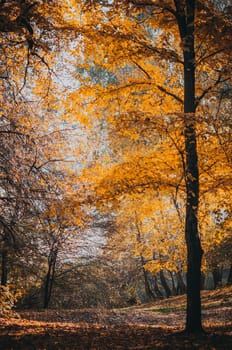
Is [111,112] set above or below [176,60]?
below

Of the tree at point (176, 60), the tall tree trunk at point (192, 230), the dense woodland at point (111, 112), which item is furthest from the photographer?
the tall tree trunk at point (192, 230)

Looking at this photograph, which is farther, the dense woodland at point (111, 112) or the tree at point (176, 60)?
the dense woodland at point (111, 112)

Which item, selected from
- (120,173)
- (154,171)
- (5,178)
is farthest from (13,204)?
(154,171)

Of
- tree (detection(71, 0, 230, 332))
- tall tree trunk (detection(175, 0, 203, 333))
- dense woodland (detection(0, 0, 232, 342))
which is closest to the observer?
tree (detection(71, 0, 230, 332))

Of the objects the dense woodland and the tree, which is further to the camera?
the dense woodland

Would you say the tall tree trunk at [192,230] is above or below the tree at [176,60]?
below

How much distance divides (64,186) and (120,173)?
4.42 ft

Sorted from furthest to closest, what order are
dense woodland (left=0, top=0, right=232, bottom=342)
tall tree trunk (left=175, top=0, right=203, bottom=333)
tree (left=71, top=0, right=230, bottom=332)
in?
tall tree trunk (left=175, top=0, right=203, bottom=333) → dense woodland (left=0, top=0, right=232, bottom=342) → tree (left=71, top=0, right=230, bottom=332)

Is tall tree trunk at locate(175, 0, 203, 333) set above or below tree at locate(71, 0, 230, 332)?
below

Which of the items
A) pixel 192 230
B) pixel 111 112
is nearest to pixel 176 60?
pixel 111 112

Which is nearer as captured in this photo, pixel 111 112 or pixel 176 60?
pixel 176 60

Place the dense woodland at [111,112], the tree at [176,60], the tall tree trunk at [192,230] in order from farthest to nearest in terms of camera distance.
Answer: the tall tree trunk at [192,230], the dense woodland at [111,112], the tree at [176,60]

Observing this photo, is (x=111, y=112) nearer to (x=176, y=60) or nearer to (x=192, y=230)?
(x=176, y=60)

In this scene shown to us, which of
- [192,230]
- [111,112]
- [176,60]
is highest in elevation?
[176,60]
